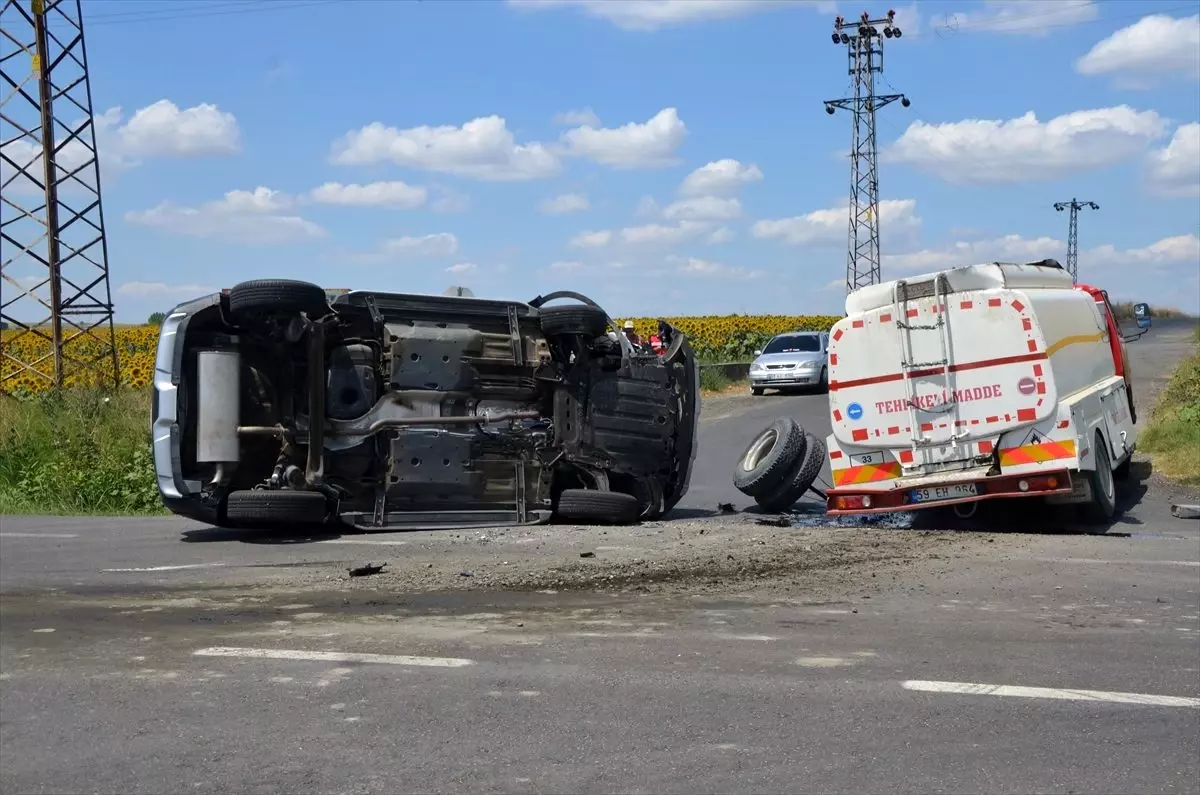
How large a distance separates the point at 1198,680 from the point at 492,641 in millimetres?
3409

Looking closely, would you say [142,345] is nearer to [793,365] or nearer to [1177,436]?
[793,365]

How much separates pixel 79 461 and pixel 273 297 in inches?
270

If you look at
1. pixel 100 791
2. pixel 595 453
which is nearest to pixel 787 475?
pixel 595 453

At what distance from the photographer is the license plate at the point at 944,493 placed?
11.0m

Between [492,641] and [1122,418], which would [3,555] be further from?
[1122,418]

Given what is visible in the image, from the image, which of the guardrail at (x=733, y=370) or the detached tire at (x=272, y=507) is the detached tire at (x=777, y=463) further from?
the guardrail at (x=733, y=370)

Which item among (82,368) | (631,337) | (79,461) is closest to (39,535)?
(79,461)

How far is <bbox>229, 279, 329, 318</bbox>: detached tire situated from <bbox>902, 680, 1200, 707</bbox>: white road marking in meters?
6.48

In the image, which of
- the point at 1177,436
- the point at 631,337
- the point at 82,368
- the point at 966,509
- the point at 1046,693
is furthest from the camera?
the point at 82,368

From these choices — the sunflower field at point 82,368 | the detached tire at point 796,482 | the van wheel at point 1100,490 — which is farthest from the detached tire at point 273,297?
the sunflower field at point 82,368

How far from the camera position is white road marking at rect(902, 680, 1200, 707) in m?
5.44

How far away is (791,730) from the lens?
5.05m

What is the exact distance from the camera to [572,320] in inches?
447

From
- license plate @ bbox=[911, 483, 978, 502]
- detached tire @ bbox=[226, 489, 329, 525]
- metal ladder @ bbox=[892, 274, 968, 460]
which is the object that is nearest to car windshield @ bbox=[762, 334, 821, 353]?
metal ladder @ bbox=[892, 274, 968, 460]
